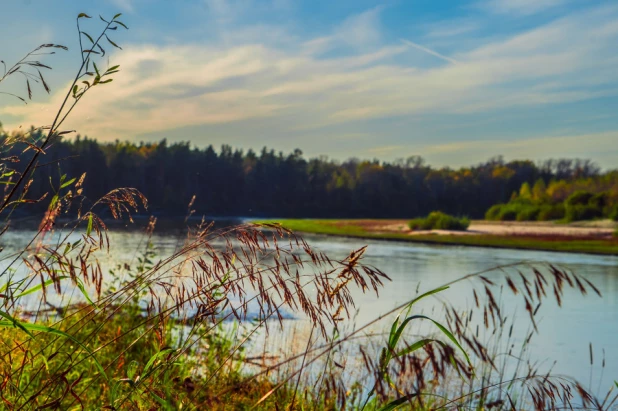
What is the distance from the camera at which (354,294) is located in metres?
11.7

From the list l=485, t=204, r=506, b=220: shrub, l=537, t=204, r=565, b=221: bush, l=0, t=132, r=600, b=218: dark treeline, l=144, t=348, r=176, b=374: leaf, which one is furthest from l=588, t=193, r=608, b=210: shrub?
l=144, t=348, r=176, b=374: leaf

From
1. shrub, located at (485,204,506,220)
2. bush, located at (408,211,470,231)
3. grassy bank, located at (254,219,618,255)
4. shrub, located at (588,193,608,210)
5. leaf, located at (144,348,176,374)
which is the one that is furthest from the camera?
shrub, located at (485,204,506,220)

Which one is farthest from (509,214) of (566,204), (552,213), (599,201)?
(599,201)

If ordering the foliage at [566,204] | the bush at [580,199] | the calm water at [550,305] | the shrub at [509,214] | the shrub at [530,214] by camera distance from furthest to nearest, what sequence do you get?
the shrub at [509,214], the shrub at [530,214], the bush at [580,199], the foliage at [566,204], the calm water at [550,305]

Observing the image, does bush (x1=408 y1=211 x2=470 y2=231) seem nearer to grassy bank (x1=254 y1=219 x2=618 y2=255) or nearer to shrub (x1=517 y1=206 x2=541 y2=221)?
grassy bank (x1=254 y1=219 x2=618 y2=255)

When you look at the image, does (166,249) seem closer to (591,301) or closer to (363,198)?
(591,301)

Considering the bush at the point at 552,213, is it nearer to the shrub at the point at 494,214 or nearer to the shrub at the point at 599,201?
the shrub at the point at 599,201

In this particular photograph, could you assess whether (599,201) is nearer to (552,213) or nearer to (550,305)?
(552,213)

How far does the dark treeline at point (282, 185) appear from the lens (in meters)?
74.1

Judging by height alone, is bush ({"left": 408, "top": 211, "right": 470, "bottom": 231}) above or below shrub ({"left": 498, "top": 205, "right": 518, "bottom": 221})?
below

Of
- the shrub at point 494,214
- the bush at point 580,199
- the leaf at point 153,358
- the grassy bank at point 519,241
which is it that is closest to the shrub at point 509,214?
the shrub at point 494,214

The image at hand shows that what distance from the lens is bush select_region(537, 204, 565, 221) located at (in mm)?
44062

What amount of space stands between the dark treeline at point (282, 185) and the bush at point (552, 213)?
30714 mm

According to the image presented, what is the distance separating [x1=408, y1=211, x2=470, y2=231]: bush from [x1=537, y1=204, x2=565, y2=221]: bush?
9.30m
